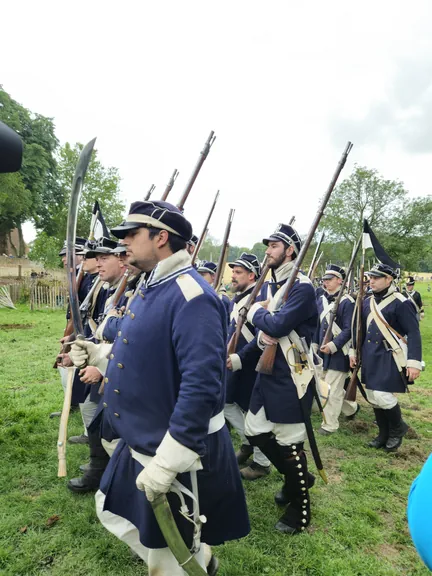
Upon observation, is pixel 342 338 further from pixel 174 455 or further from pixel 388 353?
pixel 174 455

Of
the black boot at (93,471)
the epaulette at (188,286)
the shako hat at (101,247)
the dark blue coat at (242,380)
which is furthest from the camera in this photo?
the dark blue coat at (242,380)

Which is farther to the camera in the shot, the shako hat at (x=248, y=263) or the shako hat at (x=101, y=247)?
the shako hat at (x=248, y=263)

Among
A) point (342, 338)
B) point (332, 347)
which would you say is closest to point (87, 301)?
point (332, 347)

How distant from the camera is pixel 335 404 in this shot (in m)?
6.22

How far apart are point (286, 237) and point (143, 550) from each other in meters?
2.92

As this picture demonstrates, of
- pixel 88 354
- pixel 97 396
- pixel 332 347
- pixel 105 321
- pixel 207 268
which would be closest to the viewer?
pixel 88 354

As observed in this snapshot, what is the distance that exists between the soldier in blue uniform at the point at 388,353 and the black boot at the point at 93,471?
368 cm

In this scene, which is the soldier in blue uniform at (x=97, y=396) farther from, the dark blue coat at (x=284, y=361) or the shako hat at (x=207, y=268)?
the shako hat at (x=207, y=268)

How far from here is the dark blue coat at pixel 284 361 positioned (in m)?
3.56

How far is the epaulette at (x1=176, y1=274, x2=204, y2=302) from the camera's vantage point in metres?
2.12

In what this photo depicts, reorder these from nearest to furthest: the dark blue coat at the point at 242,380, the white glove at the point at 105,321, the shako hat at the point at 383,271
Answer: the white glove at the point at 105,321, the dark blue coat at the point at 242,380, the shako hat at the point at 383,271

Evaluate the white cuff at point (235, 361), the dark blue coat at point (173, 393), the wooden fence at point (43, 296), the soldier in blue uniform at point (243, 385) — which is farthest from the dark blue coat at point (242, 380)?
the wooden fence at point (43, 296)

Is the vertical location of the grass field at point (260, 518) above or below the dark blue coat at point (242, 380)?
below

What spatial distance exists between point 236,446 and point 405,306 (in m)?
3.05
